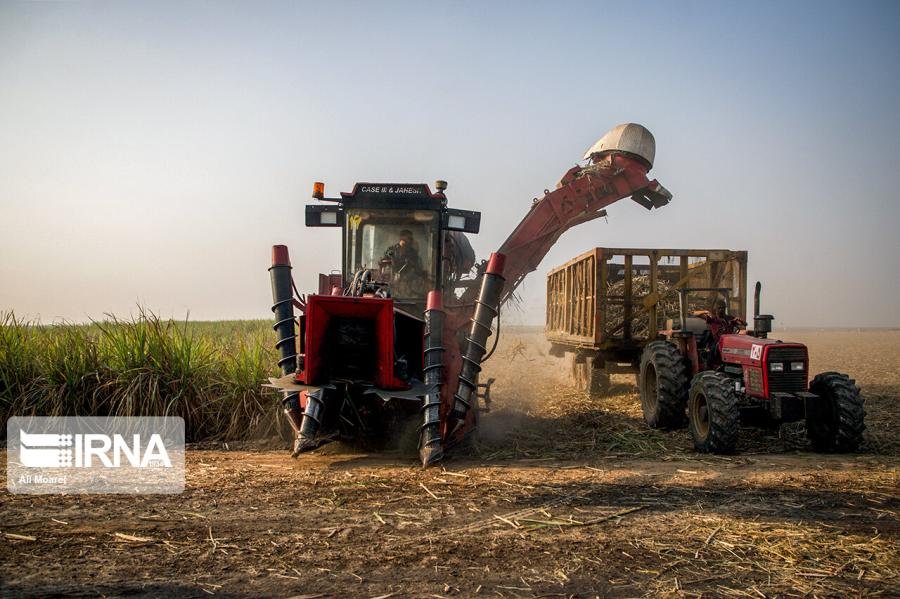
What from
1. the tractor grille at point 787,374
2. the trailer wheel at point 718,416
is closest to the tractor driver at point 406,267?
the trailer wheel at point 718,416

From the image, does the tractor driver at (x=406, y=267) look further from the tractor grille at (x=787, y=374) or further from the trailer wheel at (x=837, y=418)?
the trailer wheel at (x=837, y=418)

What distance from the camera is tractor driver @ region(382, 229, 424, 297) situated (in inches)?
346

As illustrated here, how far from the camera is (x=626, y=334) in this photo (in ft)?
37.8

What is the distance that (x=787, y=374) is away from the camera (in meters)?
8.00

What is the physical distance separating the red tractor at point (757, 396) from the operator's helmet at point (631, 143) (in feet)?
9.57

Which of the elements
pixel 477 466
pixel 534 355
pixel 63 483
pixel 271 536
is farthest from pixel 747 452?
pixel 534 355

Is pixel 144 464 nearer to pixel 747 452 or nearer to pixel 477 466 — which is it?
pixel 477 466

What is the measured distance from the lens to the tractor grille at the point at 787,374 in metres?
7.96

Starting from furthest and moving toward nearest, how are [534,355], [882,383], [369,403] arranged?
[534,355] → [882,383] → [369,403]

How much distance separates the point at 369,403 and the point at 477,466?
1.44m

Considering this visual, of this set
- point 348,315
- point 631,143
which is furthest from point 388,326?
point 631,143

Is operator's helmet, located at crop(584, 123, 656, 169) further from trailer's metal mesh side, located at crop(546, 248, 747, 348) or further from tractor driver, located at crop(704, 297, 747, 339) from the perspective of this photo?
tractor driver, located at crop(704, 297, 747, 339)

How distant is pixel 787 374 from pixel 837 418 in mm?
696

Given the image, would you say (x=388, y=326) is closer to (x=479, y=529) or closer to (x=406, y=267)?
(x=406, y=267)
